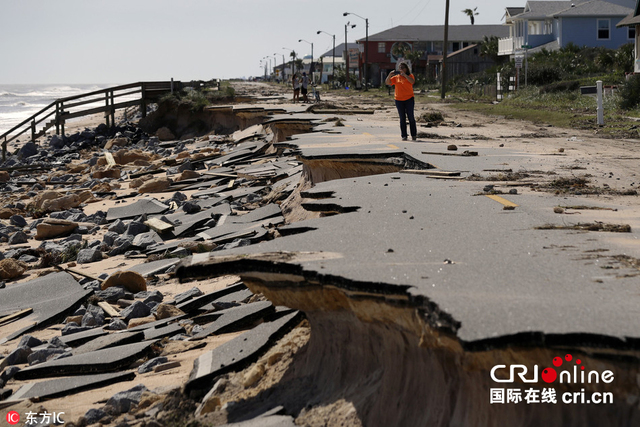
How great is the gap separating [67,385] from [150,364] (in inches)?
27.0

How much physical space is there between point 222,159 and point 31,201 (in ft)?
18.7

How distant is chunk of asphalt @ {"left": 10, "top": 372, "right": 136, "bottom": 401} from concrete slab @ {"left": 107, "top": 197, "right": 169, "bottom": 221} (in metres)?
8.82

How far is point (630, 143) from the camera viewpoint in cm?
1509

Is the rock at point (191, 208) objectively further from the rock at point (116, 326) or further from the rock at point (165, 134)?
the rock at point (165, 134)

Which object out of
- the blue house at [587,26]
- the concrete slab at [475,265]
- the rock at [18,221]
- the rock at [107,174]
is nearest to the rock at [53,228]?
the rock at [18,221]

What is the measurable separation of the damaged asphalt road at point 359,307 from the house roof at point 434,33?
8025cm

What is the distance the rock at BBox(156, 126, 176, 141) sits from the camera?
35312mm

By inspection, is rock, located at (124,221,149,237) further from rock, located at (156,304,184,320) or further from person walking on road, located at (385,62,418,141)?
person walking on road, located at (385,62,418,141)

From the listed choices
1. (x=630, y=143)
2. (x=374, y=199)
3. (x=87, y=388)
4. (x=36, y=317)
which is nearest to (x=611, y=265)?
(x=374, y=199)

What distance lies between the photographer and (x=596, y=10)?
5706 centimetres

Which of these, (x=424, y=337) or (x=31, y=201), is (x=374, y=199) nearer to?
(x=424, y=337)

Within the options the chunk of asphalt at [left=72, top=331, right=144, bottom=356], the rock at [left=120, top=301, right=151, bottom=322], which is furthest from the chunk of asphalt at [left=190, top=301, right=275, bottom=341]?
the rock at [left=120, top=301, right=151, bottom=322]

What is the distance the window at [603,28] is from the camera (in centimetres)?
5750

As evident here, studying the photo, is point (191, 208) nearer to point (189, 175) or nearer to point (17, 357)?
point (189, 175)
